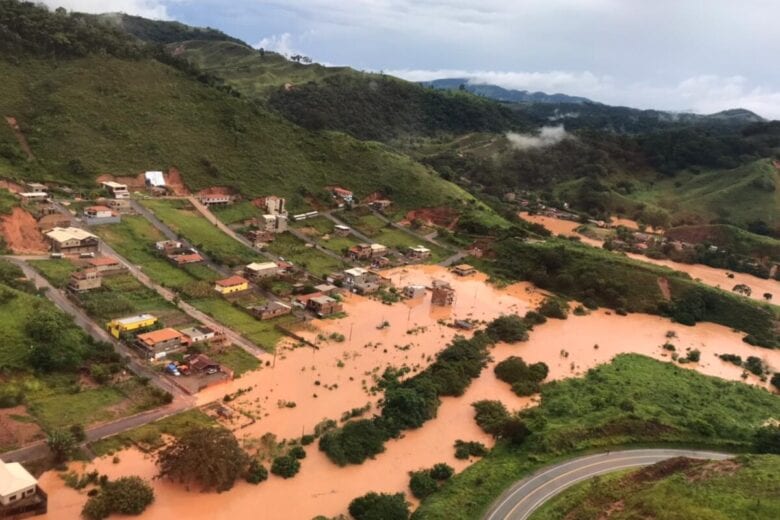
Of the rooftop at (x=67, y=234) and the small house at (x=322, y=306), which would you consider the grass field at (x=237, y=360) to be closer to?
the small house at (x=322, y=306)

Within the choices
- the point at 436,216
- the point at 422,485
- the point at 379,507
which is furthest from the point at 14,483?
the point at 436,216

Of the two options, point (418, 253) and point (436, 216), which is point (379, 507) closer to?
point (418, 253)

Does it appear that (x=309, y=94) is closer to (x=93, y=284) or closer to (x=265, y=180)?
(x=265, y=180)

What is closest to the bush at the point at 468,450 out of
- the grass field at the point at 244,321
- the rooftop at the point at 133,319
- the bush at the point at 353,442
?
the bush at the point at 353,442

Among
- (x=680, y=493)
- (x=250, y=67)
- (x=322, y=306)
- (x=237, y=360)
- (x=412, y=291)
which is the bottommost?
(x=237, y=360)

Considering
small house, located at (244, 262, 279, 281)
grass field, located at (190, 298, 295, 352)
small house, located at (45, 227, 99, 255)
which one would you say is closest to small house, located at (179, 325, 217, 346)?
grass field, located at (190, 298, 295, 352)

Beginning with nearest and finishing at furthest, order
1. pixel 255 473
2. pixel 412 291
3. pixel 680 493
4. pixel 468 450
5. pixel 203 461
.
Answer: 1. pixel 680 493
2. pixel 203 461
3. pixel 255 473
4. pixel 468 450
5. pixel 412 291
